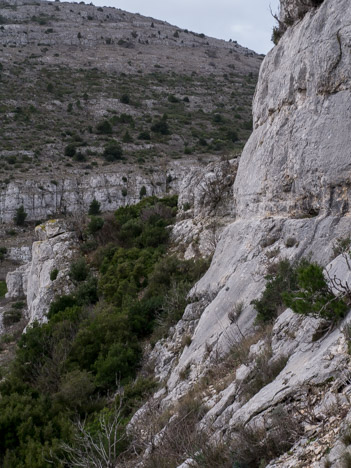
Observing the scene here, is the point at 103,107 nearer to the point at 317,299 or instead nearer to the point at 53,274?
the point at 53,274

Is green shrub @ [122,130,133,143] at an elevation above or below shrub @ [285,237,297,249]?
above

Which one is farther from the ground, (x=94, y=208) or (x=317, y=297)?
(x=317, y=297)

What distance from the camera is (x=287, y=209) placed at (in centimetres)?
879

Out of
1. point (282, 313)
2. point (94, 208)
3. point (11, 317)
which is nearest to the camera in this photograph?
point (282, 313)

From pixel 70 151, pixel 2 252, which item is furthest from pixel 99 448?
pixel 70 151

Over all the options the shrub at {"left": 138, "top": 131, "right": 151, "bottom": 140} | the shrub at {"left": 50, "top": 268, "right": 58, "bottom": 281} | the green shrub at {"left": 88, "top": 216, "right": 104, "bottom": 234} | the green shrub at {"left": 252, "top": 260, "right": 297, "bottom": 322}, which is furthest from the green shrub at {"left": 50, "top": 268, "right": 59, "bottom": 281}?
the shrub at {"left": 138, "top": 131, "right": 151, "bottom": 140}

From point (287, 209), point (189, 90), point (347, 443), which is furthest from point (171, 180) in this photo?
point (347, 443)

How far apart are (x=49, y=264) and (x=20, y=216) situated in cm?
1742

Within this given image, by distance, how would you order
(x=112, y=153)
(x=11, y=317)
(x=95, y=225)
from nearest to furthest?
(x=95, y=225), (x=11, y=317), (x=112, y=153)

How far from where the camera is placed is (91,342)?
11.3 meters

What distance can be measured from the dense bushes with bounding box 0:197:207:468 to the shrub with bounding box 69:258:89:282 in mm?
39

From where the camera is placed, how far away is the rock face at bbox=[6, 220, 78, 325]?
15.9 meters

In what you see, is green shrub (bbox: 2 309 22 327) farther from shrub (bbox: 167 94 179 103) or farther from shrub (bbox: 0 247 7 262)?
shrub (bbox: 167 94 179 103)

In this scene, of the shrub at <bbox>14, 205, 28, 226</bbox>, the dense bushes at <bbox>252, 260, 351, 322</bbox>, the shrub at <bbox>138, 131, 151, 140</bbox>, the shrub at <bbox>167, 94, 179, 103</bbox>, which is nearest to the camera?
the dense bushes at <bbox>252, 260, 351, 322</bbox>
